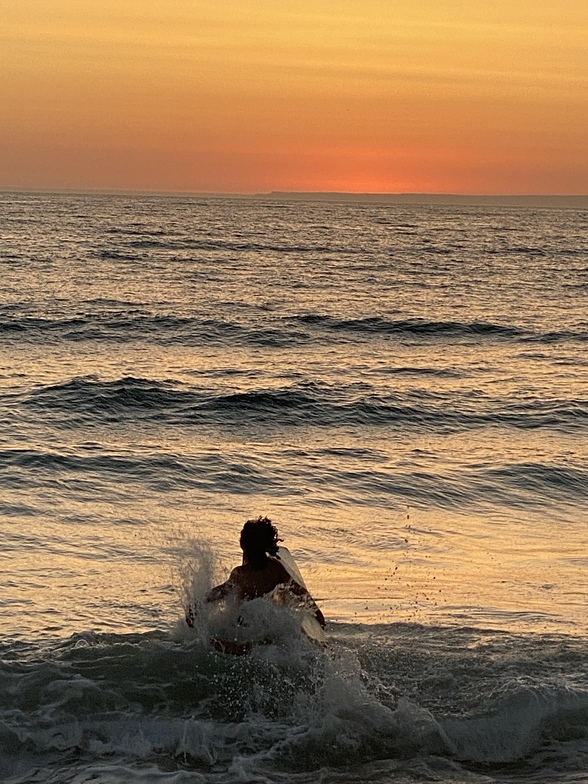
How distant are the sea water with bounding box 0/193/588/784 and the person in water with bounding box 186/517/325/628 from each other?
0.17m

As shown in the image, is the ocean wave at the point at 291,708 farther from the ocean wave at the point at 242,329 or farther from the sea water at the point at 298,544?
the ocean wave at the point at 242,329

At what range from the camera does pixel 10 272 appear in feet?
138

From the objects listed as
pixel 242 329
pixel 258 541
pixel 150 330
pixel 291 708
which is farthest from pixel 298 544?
pixel 242 329

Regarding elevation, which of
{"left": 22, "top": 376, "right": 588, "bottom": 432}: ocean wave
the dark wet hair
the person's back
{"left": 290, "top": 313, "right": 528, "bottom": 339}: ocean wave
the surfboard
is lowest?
{"left": 22, "top": 376, "right": 588, "bottom": 432}: ocean wave

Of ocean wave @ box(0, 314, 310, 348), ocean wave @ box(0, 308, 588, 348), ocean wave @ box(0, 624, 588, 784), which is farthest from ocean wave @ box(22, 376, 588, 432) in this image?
ocean wave @ box(0, 624, 588, 784)

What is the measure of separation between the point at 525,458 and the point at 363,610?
6.93 m

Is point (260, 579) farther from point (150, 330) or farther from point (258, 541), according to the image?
point (150, 330)

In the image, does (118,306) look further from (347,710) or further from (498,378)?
(347,710)

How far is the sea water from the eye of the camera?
6.63 meters

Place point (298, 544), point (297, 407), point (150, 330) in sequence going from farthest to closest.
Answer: point (150, 330) → point (297, 407) → point (298, 544)

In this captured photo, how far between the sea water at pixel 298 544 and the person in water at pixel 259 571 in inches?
6.8

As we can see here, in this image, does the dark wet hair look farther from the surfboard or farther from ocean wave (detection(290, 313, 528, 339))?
ocean wave (detection(290, 313, 528, 339))

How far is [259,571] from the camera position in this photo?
7516 millimetres

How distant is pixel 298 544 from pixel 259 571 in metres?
3.35
